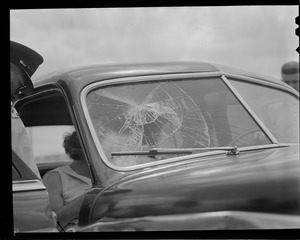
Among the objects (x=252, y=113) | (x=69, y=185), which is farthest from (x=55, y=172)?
(x=252, y=113)

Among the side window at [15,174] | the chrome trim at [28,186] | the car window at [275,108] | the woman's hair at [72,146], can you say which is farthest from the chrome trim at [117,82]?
the side window at [15,174]

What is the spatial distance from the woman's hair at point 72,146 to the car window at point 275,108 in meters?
1.04

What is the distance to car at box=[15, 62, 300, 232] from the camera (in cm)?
274

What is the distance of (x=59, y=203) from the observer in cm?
292

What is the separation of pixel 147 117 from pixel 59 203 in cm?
76

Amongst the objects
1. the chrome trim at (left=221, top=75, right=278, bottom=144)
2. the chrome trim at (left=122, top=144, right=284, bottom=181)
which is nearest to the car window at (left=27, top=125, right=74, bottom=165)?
the chrome trim at (left=122, top=144, right=284, bottom=181)

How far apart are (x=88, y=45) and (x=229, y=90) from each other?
3.08 feet

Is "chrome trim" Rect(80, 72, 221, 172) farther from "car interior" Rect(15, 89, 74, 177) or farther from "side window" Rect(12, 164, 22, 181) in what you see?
"side window" Rect(12, 164, 22, 181)

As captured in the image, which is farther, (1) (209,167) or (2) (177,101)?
(2) (177,101)

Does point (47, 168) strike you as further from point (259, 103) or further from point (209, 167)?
point (259, 103)

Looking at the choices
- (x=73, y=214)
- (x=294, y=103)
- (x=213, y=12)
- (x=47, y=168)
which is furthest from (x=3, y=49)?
(x=294, y=103)

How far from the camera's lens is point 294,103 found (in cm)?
301

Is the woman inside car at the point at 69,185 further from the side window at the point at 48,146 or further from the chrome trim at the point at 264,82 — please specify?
the chrome trim at the point at 264,82

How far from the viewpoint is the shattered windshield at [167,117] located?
2.89m
